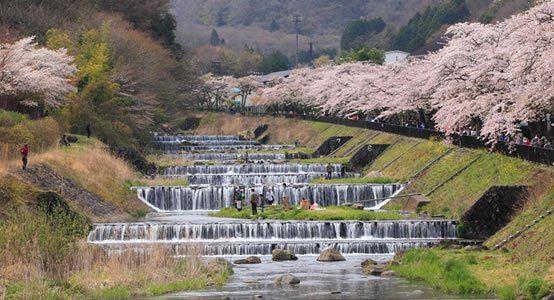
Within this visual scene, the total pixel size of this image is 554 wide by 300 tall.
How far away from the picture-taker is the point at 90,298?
81.8ft

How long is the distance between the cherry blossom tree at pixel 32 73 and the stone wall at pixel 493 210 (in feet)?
94.9

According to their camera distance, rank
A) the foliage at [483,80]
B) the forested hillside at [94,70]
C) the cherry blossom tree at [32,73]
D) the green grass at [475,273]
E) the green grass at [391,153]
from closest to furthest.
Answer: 1. the green grass at [475,273]
2. the foliage at [483,80]
3. the cherry blossom tree at [32,73]
4. the green grass at [391,153]
5. the forested hillside at [94,70]

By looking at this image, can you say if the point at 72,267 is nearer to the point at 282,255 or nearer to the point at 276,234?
the point at 282,255

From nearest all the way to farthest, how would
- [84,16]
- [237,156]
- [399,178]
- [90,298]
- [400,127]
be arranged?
[90,298]
[399,178]
[400,127]
[237,156]
[84,16]

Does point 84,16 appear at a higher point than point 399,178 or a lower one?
higher

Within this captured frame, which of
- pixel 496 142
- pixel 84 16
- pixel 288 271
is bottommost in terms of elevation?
pixel 288 271

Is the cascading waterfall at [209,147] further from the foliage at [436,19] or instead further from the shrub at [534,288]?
the foliage at [436,19]

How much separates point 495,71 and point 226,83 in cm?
12299

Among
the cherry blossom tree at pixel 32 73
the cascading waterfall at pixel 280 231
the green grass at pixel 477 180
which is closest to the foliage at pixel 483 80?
the green grass at pixel 477 180

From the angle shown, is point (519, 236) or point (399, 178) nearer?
point (519, 236)

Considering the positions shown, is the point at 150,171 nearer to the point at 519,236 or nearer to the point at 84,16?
the point at 84,16

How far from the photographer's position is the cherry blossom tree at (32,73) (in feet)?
174

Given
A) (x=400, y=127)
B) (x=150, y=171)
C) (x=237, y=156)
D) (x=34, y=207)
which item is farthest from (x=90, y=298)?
(x=237, y=156)

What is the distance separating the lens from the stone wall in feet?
124
